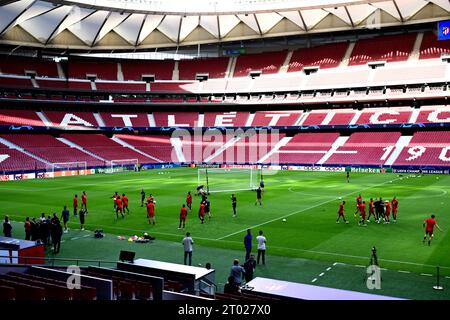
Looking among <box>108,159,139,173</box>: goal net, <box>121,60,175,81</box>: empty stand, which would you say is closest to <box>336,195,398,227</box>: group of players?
<box>108,159,139,173</box>: goal net

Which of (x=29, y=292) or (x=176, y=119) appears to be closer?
(x=29, y=292)

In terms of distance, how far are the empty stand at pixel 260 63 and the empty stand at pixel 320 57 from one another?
2668 millimetres

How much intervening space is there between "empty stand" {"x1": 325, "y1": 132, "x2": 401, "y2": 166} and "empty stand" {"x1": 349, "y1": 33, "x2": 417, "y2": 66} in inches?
556

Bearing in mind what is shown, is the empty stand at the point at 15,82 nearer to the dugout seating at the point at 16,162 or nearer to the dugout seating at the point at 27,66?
the dugout seating at the point at 27,66

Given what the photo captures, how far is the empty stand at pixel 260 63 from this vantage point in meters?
78.9

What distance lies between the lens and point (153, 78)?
266 feet

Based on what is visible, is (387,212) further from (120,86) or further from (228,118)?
(120,86)

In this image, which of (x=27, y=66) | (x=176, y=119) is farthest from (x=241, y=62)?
(x=27, y=66)

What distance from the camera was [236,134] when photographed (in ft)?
240

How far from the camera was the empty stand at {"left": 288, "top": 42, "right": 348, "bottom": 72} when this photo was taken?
74.4 metres

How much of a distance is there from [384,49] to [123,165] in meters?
46.8

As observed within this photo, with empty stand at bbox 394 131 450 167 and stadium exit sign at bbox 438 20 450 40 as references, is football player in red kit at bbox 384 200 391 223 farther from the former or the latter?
stadium exit sign at bbox 438 20 450 40

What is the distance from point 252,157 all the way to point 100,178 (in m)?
25.5

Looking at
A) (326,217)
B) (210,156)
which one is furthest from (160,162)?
(326,217)
